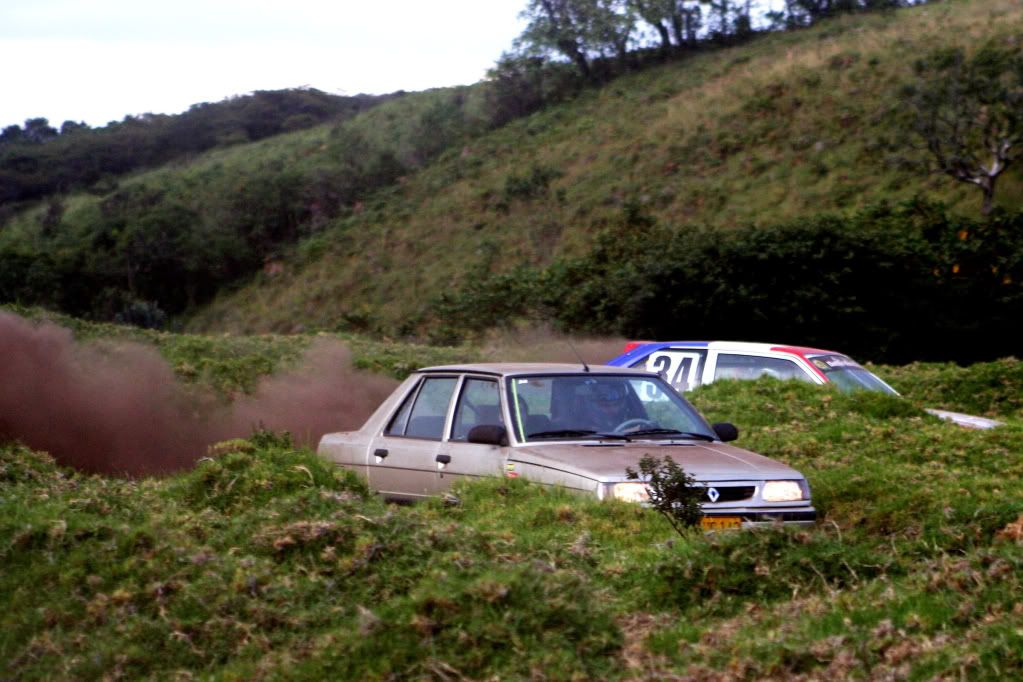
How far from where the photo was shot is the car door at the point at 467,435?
817 centimetres

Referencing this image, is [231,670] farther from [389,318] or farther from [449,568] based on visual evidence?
[389,318]

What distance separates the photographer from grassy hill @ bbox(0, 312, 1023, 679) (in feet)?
15.5

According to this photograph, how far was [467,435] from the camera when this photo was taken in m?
8.46

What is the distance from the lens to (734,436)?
8.77m

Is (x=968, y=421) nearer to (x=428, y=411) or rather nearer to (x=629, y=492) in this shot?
(x=428, y=411)

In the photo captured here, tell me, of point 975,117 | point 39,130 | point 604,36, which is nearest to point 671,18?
point 604,36

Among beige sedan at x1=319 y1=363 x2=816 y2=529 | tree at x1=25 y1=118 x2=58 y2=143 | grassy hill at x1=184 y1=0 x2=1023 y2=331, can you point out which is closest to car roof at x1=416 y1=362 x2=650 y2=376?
beige sedan at x1=319 y1=363 x2=816 y2=529

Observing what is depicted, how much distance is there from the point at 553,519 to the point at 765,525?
131cm

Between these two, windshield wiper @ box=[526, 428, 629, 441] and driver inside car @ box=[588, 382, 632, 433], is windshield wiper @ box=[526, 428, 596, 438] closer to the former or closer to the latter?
windshield wiper @ box=[526, 428, 629, 441]

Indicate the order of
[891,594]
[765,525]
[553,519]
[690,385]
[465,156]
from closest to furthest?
[891,594], [765,525], [553,519], [690,385], [465,156]

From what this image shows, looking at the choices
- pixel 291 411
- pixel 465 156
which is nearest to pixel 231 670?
pixel 291 411

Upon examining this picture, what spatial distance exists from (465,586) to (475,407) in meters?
3.63

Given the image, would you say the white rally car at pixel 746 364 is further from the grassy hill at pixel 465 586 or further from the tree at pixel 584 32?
the tree at pixel 584 32

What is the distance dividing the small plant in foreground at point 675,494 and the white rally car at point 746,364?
23.1 ft
